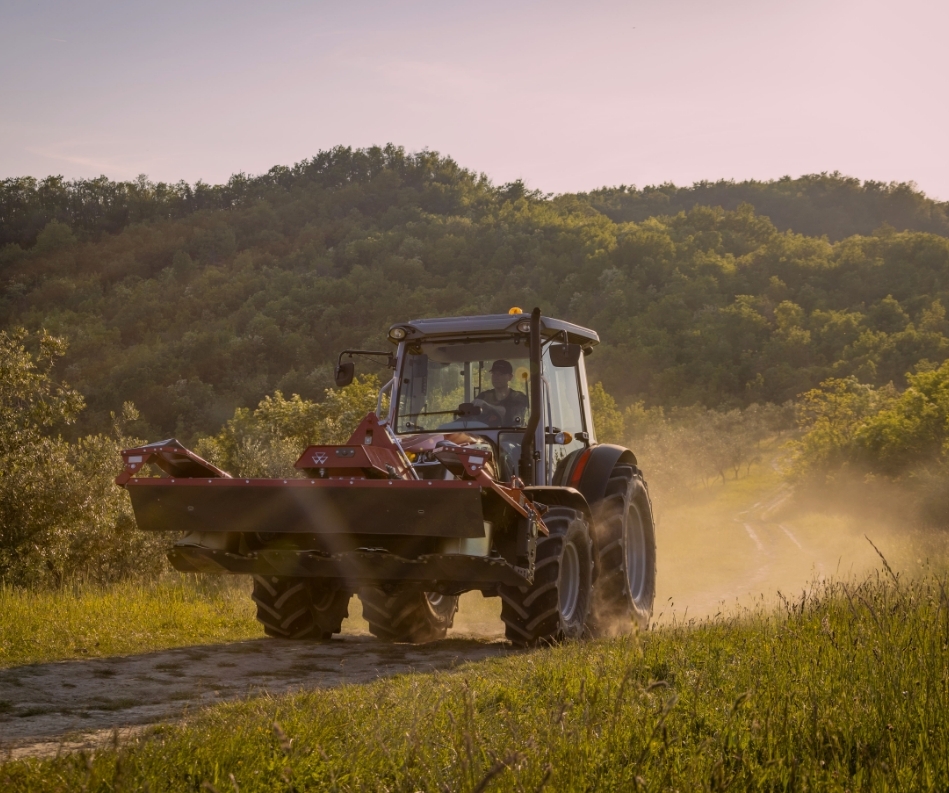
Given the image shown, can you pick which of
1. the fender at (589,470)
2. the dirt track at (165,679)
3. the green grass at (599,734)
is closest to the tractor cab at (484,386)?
the fender at (589,470)

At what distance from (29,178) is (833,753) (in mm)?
80778

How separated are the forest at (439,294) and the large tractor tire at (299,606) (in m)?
25.8

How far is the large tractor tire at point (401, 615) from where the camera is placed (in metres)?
9.12

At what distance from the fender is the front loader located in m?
0.01

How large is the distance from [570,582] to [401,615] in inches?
68.0

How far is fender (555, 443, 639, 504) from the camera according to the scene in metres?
8.98

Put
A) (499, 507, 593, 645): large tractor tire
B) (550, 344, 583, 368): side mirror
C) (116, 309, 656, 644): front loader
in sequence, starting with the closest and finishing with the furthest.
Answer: (116, 309, 656, 644): front loader → (499, 507, 593, 645): large tractor tire → (550, 344, 583, 368): side mirror

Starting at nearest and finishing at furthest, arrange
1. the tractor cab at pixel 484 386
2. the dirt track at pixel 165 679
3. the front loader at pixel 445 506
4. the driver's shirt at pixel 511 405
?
the dirt track at pixel 165 679
the front loader at pixel 445 506
the tractor cab at pixel 484 386
the driver's shirt at pixel 511 405

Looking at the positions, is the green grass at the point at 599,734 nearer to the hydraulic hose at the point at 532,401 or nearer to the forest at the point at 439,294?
the hydraulic hose at the point at 532,401

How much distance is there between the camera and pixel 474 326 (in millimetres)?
8977

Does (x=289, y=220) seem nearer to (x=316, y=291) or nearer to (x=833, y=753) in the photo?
(x=316, y=291)

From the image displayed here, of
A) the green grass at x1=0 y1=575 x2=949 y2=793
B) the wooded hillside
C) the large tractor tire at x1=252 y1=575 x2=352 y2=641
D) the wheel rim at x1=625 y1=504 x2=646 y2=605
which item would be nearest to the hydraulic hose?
the large tractor tire at x1=252 y1=575 x2=352 y2=641

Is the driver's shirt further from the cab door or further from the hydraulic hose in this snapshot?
the hydraulic hose

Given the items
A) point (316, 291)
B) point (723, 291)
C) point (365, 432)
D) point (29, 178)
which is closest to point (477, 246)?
point (316, 291)
